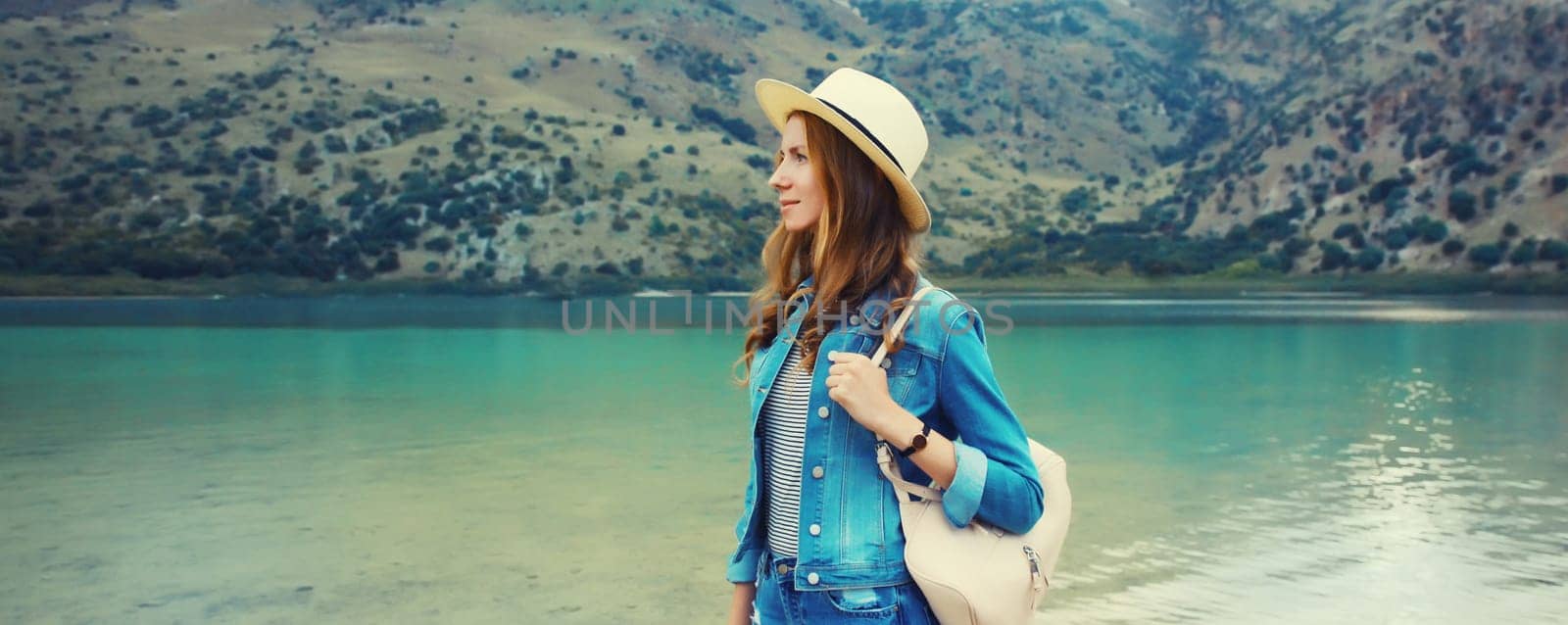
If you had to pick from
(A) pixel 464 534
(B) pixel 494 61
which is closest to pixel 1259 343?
(A) pixel 464 534

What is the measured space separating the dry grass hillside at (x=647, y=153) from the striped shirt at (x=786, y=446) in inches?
2170

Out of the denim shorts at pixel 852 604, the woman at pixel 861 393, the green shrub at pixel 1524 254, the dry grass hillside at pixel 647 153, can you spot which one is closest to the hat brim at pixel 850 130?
the woman at pixel 861 393

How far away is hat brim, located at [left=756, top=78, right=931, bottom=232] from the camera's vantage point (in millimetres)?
1745

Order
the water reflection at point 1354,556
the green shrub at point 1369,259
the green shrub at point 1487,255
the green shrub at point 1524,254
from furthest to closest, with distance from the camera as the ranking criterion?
the green shrub at point 1369,259, the green shrub at point 1487,255, the green shrub at point 1524,254, the water reflection at point 1354,556

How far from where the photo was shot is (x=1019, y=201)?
79.9 m

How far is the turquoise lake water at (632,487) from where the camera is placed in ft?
20.3

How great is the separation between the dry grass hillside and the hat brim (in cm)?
5508

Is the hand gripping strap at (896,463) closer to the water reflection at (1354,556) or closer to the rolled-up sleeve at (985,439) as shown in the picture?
the rolled-up sleeve at (985,439)

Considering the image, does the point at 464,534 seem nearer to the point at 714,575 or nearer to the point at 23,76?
the point at 714,575

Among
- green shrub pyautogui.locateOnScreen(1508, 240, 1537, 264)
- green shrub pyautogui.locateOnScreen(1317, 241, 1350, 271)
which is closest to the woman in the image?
green shrub pyautogui.locateOnScreen(1508, 240, 1537, 264)

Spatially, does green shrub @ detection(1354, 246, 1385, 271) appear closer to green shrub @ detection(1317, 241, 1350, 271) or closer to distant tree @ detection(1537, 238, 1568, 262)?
green shrub @ detection(1317, 241, 1350, 271)

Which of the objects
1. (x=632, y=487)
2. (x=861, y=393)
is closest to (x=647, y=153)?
(x=632, y=487)

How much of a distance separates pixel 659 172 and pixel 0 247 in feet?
104

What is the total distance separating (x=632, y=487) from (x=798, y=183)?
784 centimetres
